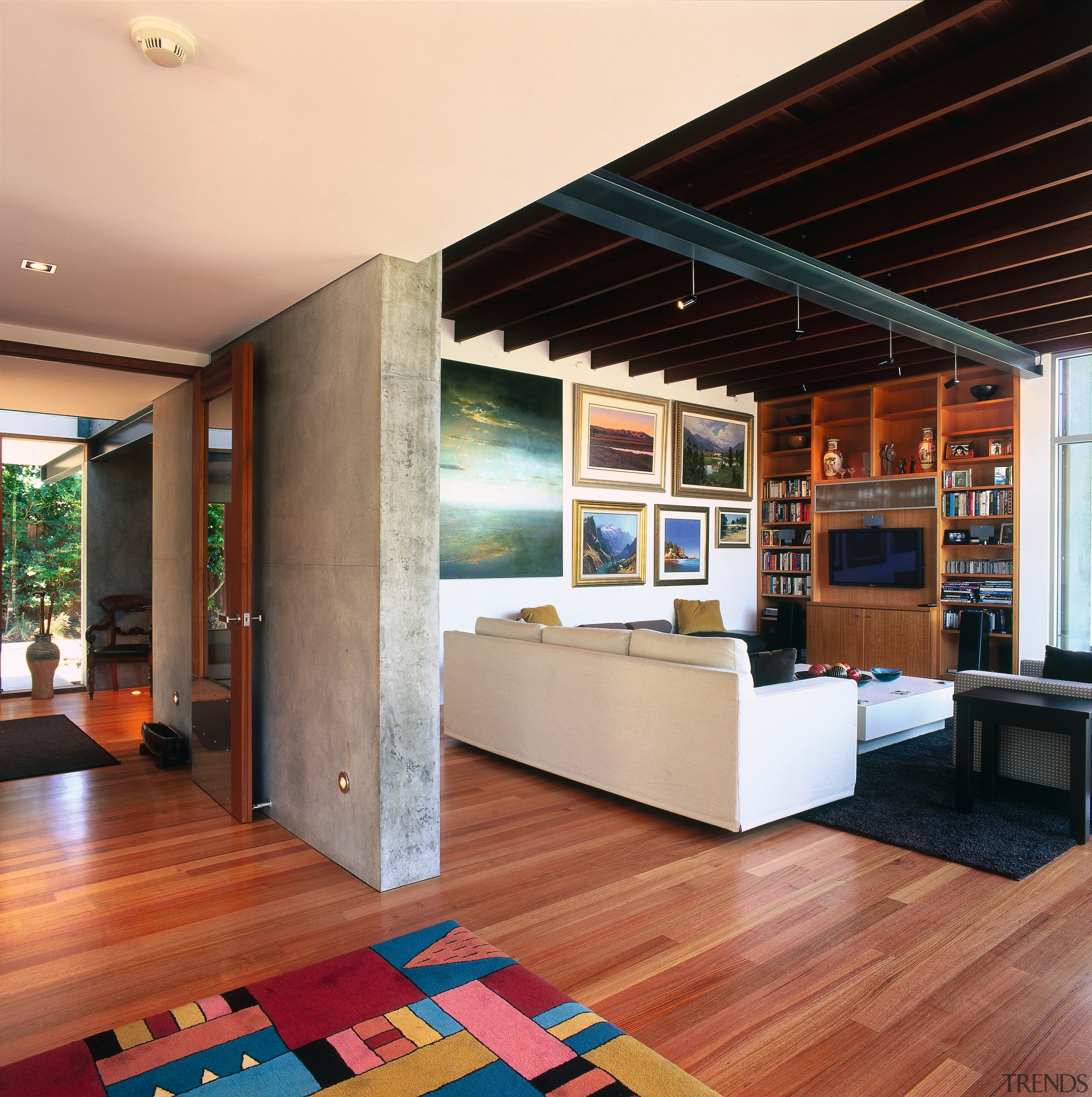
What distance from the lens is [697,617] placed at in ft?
26.5

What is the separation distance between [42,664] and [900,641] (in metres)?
8.48

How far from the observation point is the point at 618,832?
152 inches

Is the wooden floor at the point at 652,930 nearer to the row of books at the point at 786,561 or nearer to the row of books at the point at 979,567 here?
the row of books at the point at 979,567

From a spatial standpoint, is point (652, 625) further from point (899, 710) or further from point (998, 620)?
point (998, 620)

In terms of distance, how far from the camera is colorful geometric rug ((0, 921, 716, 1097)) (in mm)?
2020

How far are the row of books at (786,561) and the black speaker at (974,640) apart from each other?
1.91m

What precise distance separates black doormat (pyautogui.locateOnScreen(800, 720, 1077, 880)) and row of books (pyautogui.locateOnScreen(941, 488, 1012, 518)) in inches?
147

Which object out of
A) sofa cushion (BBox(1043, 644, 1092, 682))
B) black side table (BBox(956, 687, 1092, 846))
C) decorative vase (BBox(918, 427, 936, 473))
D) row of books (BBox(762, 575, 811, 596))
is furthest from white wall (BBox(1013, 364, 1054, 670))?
black side table (BBox(956, 687, 1092, 846))

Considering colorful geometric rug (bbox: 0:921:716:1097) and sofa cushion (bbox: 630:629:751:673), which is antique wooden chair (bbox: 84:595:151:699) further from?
colorful geometric rug (bbox: 0:921:716:1097)

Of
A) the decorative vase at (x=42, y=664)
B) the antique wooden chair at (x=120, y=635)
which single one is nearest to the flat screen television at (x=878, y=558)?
the antique wooden chair at (x=120, y=635)

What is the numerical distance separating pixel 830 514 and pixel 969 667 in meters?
2.33

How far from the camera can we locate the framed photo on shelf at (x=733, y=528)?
904 centimetres

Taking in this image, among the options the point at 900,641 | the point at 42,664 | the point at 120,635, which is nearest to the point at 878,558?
the point at 900,641

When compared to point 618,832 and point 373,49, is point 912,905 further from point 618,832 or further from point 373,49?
point 373,49
